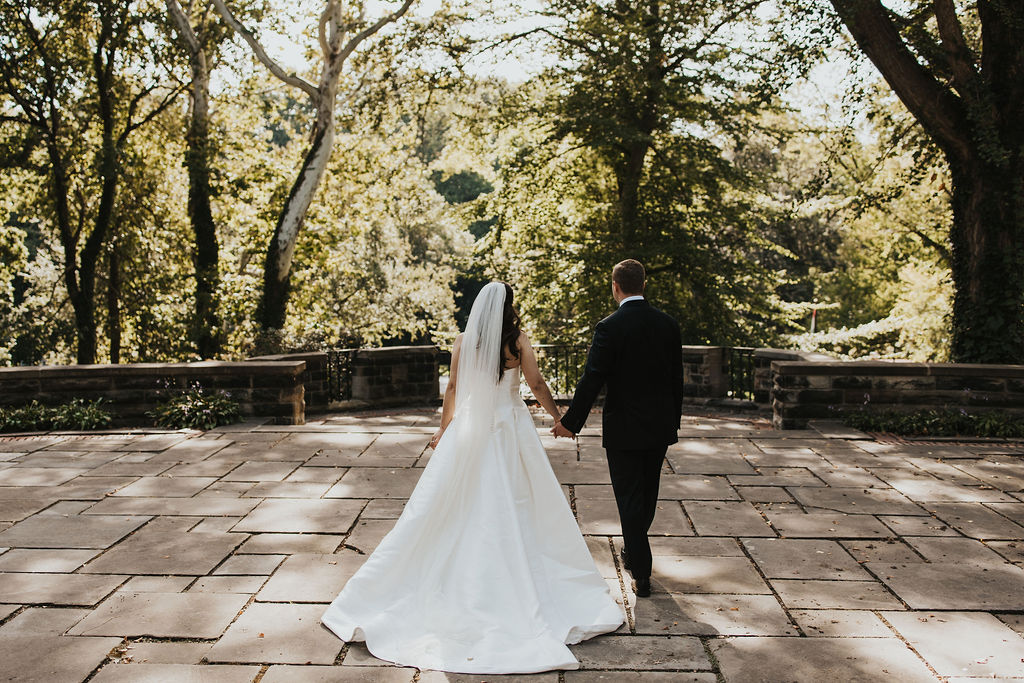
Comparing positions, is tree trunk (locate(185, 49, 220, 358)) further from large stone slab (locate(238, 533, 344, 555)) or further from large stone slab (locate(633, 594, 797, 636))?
large stone slab (locate(633, 594, 797, 636))

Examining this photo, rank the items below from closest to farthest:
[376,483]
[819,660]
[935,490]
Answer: [819,660]
[935,490]
[376,483]

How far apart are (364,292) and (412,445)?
2515cm

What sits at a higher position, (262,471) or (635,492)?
(635,492)

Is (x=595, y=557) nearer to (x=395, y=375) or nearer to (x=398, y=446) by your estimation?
(x=398, y=446)

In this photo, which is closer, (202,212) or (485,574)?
(485,574)

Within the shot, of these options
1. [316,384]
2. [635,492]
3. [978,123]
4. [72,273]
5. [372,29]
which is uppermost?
[372,29]

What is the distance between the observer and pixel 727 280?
639 inches

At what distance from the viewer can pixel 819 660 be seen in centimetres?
368

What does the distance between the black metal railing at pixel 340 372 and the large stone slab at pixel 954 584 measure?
32.7ft

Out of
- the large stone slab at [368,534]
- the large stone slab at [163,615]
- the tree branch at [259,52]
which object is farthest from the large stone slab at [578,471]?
the tree branch at [259,52]

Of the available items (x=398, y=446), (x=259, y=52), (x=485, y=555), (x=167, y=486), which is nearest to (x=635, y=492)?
(x=485, y=555)

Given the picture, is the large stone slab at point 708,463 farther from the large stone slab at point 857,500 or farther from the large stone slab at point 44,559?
the large stone slab at point 44,559

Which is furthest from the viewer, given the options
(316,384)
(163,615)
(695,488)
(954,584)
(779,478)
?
(316,384)

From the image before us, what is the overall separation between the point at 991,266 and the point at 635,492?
824 cm
